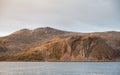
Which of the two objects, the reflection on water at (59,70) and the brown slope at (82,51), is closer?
the reflection on water at (59,70)

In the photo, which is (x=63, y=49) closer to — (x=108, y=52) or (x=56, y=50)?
(x=56, y=50)

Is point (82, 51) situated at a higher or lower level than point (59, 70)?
lower

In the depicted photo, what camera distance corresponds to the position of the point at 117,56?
626ft

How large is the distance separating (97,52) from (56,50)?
24875 mm

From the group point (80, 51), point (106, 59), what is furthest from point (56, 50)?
point (106, 59)

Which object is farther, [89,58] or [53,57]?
[53,57]

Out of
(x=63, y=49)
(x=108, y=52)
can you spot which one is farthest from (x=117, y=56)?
(x=63, y=49)

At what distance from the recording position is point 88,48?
18912cm

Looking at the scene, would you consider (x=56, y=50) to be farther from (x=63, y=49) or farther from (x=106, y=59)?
(x=106, y=59)

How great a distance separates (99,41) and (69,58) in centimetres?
1968

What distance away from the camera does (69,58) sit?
192125 mm

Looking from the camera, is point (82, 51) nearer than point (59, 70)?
No

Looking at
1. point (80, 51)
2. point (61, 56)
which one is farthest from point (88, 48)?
point (61, 56)

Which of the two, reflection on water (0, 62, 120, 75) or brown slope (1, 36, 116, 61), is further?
brown slope (1, 36, 116, 61)
